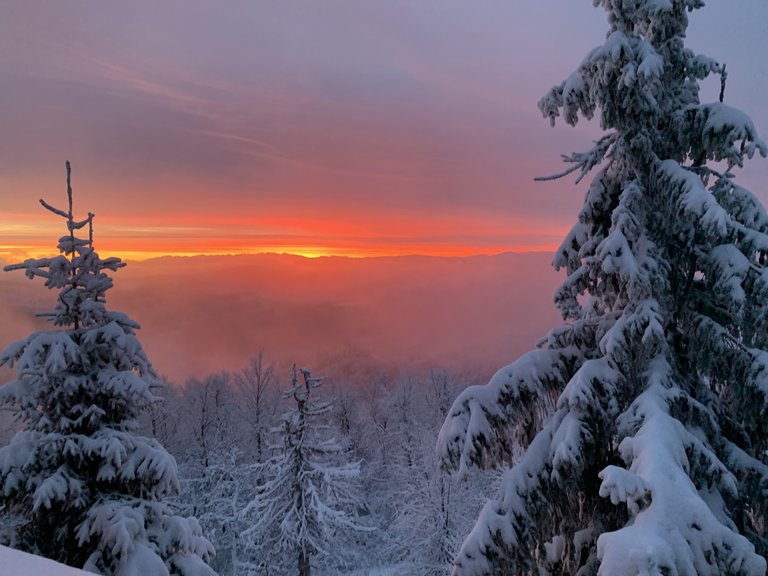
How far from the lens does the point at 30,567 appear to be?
2479mm

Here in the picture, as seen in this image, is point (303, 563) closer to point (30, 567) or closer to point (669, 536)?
point (30, 567)

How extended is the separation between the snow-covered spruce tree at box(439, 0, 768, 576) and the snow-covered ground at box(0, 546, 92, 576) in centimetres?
328

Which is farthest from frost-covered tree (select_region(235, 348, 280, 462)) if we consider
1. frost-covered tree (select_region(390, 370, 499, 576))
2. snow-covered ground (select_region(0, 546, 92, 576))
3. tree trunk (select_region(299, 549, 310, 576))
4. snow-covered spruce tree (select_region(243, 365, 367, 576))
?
snow-covered ground (select_region(0, 546, 92, 576))

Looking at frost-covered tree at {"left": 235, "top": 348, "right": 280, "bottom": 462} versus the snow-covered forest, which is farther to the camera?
frost-covered tree at {"left": 235, "top": 348, "right": 280, "bottom": 462}

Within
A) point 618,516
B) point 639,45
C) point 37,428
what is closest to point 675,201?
point 639,45

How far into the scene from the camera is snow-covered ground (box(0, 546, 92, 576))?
2424 mm

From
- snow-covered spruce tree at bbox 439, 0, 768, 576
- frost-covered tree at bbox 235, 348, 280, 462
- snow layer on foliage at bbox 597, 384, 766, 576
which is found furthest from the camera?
frost-covered tree at bbox 235, 348, 280, 462

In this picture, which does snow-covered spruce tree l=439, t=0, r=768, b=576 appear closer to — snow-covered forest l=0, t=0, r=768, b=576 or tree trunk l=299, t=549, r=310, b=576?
snow-covered forest l=0, t=0, r=768, b=576

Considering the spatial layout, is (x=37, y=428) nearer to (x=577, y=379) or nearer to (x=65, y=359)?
(x=65, y=359)

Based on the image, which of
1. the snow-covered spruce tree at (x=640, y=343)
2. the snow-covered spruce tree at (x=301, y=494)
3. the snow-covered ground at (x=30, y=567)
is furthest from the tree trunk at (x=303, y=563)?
the snow-covered ground at (x=30, y=567)

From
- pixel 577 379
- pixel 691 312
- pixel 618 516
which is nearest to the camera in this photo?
pixel 577 379

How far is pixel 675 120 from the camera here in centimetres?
491

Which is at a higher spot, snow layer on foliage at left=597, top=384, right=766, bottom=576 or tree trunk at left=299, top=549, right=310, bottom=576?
snow layer on foliage at left=597, top=384, right=766, bottom=576

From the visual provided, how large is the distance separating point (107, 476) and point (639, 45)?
30.5ft
